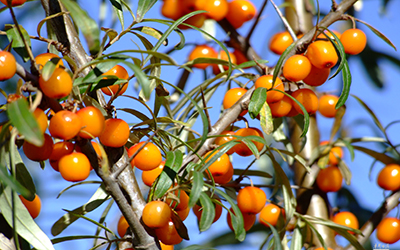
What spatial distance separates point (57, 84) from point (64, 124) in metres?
0.05

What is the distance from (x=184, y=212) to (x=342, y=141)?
608 mm

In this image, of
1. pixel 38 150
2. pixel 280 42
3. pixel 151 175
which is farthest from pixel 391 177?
pixel 38 150

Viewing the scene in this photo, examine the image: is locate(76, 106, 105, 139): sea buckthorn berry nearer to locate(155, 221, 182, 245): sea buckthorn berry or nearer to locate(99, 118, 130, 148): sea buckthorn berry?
locate(99, 118, 130, 148): sea buckthorn berry

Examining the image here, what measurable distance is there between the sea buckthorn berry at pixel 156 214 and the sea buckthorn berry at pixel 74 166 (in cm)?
12

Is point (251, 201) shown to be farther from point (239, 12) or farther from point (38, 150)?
point (239, 12)

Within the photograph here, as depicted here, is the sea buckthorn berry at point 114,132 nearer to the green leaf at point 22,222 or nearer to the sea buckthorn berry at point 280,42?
the green leaf at point 22,222

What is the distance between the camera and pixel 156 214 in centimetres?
64

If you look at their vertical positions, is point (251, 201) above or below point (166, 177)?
below

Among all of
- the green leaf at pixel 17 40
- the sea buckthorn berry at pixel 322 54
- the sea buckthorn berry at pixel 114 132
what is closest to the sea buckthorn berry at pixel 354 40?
the sea buckthorn berry at pixel 322 54

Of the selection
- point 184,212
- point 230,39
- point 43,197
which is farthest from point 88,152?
point 43,197

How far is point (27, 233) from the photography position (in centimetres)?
58

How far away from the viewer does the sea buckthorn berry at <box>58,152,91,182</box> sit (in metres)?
0.59

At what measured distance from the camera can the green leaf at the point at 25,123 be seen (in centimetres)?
42

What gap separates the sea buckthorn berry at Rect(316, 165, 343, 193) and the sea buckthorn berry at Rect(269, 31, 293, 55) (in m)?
0.40
